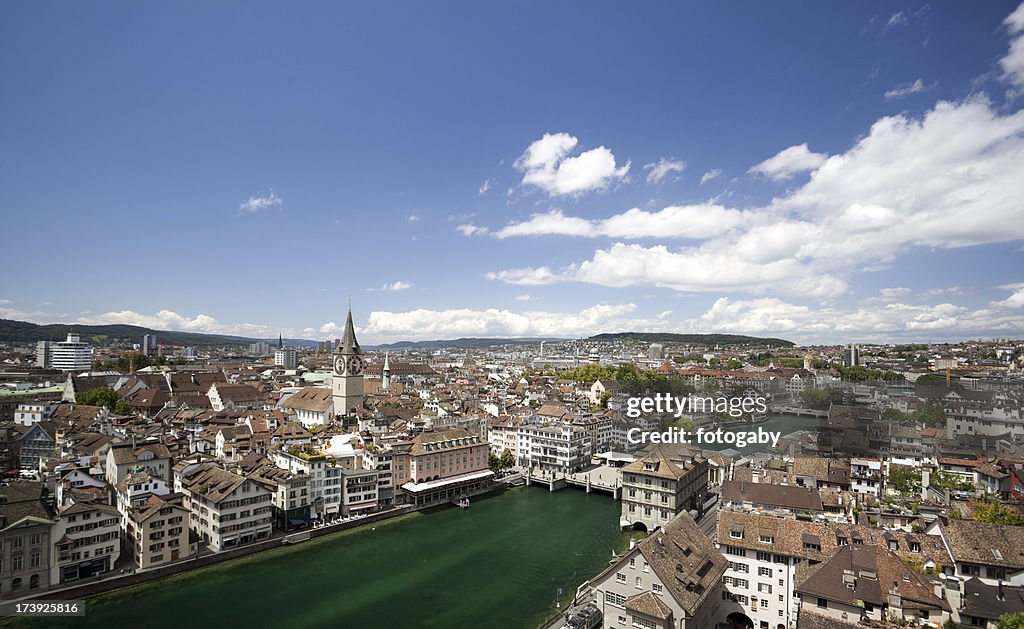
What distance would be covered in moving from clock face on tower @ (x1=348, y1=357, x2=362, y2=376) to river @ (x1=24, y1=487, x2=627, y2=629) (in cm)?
2531

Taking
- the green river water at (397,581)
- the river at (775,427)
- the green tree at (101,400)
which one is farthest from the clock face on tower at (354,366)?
the river at (775,427)

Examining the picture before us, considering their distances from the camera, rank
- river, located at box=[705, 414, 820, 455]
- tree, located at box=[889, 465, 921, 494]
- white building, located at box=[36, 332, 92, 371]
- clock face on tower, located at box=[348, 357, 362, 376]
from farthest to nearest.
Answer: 1. white building, located at box=[36, 332, 92, 371]
2. clock face on tower, located at box=[348, 357, 362, 376]
3. river, located at box=[705, 414, 820, 455]
4. tree, located at box=[889, 465, 921, 494]

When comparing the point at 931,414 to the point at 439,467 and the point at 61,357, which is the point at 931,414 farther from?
the point at 61,357

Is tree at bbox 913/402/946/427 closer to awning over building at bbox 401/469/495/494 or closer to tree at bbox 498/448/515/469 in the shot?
tree at bbox 498/448/515/469

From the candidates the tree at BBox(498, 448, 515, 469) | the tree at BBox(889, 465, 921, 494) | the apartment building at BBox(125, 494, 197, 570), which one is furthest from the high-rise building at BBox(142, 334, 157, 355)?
the tree at BBox(889, 465, 921, 494)

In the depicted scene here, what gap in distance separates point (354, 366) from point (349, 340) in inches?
143

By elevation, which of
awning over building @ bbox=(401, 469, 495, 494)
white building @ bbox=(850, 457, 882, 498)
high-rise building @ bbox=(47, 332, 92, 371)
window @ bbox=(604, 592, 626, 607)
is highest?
high-rise building @ bbox=(47, 332, 92, 371)

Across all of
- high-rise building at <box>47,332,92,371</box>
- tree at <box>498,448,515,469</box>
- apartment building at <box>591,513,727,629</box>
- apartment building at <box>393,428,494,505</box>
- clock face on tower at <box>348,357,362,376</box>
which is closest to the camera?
apartment building at <box>591,513,727,629</box>

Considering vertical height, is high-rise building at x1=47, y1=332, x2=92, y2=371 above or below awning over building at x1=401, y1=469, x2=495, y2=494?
above

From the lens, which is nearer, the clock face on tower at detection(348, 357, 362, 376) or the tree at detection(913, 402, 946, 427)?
the tree at detection(913, 402, 946, 427)

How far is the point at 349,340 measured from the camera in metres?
56.3

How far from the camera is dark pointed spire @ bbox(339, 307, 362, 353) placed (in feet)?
181

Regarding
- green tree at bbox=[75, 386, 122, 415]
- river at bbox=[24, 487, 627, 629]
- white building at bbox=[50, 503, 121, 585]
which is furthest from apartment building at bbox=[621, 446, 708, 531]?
green tree at bbox=[75, 386, 122, 415]

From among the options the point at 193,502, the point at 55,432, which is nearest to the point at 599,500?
the point at 193,502
